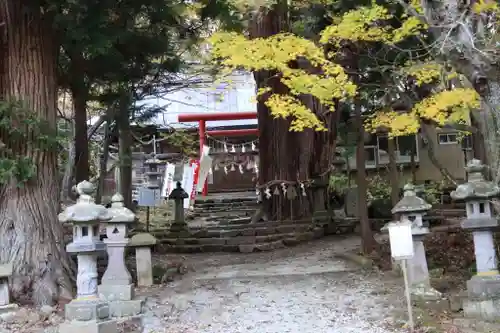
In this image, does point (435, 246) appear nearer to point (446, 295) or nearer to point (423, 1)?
point (446, 295)

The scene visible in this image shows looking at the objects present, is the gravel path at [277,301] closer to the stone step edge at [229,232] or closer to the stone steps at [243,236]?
the stone steps at [243,236]

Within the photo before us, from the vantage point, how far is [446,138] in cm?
2288

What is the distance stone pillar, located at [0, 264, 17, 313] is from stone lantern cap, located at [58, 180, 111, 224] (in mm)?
1222

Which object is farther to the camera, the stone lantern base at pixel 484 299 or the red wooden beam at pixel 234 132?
the red wooden beam at pixel 234 132

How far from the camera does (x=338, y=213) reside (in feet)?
60.9

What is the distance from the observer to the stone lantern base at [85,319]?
22.4ft

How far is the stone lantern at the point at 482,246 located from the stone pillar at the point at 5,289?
626 centimetres

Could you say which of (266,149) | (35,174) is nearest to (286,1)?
(266,149)

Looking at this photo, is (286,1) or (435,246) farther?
(286,1)

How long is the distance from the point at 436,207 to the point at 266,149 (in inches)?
229

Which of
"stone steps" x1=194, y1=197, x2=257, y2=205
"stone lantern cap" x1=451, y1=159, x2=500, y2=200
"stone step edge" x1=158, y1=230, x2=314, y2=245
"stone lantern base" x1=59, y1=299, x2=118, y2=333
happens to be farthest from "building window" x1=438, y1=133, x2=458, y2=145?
"stone lantern base" x1=59, y1=299, x2=118, y2=333

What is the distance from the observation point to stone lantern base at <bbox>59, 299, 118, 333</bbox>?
682cm

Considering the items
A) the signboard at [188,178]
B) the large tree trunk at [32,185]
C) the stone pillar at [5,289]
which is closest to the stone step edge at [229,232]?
the signboard at [188,178]

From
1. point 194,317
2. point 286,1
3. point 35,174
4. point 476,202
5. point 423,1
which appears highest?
point 286,1
